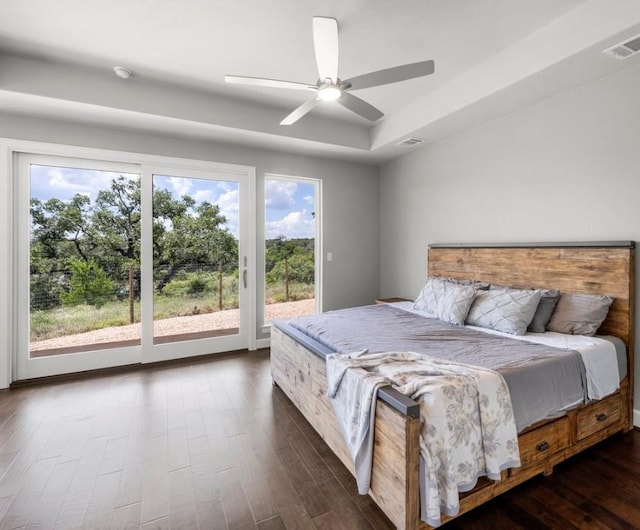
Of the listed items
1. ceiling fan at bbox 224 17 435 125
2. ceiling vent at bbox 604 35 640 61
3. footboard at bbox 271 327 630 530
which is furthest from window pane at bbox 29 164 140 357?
ceiling vent at bbox 604 35 640 61

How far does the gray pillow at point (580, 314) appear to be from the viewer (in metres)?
2.42

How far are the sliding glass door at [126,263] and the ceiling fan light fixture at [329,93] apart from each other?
2.14 metres

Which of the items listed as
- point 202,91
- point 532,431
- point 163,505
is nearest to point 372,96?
point 202,91

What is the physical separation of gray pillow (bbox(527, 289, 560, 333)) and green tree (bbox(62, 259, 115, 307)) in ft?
13.7

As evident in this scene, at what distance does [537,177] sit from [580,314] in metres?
1.29

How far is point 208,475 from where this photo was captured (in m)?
1.94

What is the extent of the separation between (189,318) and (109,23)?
294 centimetres

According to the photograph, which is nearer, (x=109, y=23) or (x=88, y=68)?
(x=109, y=23)

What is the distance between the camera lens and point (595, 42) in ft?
6.93

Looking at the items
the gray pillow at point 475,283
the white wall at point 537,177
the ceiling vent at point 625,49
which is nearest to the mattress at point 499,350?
the gray pillow at point 475,283

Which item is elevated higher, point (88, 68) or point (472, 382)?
point (88, 68)

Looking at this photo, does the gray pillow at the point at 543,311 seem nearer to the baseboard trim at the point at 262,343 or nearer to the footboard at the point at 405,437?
the footboard at the point at 405,437

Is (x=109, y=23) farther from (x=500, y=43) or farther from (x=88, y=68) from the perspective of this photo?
(x=500, y=43)

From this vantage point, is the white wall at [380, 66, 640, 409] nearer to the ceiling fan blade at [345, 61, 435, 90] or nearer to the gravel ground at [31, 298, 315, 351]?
the ceiling fan blade at [345, 61, 435, 90]
